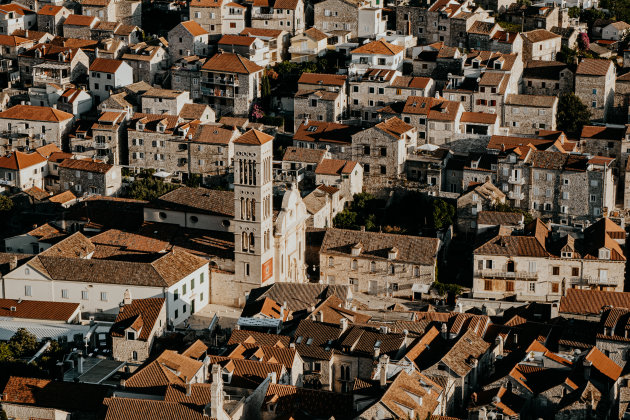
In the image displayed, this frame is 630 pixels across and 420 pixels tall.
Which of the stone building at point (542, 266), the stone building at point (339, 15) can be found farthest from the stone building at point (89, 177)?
the stone building at point (542, 266)

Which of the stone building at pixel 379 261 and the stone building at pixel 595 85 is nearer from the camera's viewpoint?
the stone building at pixel 379 261

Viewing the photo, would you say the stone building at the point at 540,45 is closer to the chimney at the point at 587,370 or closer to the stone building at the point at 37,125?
the stone building at the point at 37,125

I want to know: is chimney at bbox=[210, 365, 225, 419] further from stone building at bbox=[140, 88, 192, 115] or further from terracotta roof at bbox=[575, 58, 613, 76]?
terracotta roof at bbox=[575, 58, 613, 76]

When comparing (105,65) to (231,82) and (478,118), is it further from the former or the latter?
(478,118)

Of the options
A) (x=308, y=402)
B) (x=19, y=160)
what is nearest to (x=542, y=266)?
(x=308, y=402)

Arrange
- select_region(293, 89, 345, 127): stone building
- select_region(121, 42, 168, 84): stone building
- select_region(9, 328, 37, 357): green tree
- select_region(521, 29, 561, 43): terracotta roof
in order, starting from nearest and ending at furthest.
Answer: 1. select_region(9, 328, 37, 357): green tree
2. select_region(293, 89, 345, 127): stone building
3. select_region(521, 29, 561, 43): terracotta roof
4. select_region(121, 42, 168, 84): stone building

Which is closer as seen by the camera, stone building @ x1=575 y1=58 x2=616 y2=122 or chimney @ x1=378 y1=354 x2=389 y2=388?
chimney @ x1=378 y1=354 x2=389 y2=388

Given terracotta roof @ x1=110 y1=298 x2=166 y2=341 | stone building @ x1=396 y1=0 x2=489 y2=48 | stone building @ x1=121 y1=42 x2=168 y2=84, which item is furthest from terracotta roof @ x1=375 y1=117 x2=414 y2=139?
terracotta roof @ x1=110 y1=298 x2=166 y2=341

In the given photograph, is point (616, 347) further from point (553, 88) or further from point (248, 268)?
point (553, 88)
